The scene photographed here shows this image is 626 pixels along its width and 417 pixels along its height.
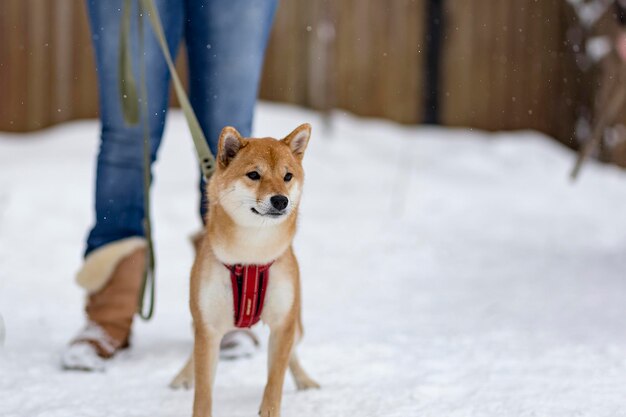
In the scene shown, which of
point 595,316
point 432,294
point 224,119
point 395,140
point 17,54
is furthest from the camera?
point 395,140

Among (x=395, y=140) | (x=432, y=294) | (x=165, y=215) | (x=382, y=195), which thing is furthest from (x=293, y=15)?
(x=432, y=294)

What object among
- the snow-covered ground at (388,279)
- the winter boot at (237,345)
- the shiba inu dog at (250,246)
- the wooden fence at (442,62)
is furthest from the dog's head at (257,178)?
the wooden fence at (442,62)

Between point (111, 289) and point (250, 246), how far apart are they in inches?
35.6

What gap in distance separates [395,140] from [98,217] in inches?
186

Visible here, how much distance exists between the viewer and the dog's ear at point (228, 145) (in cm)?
177

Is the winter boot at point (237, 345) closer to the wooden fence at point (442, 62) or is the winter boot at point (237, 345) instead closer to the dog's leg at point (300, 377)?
the dog's leg at point (300, 377)

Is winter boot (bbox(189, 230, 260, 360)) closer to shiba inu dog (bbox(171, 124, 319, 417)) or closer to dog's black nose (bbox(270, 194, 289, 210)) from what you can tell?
shiba inu dog (bbox(171, 124, 319, 417))

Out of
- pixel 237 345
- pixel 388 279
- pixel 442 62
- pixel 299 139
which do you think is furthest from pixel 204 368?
pixel 442 62

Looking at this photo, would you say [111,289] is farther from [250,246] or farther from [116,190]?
[250,246]

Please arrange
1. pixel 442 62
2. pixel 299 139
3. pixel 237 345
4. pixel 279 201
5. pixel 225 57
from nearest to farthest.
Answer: pixel 279 201 < pixel 299 139 < pixel 225 57 < pixel 237 345 < pixel 442 62

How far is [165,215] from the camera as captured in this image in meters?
5.00

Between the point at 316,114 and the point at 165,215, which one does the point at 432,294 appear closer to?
the point at 165,215

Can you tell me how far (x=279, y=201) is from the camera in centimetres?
174

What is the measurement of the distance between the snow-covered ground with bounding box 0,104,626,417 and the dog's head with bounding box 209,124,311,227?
0.53 m
